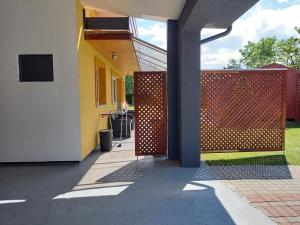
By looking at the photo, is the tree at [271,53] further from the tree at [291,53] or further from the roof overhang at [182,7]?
the roof overhang at [182,7]

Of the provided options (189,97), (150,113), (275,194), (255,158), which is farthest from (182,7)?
(255,158)

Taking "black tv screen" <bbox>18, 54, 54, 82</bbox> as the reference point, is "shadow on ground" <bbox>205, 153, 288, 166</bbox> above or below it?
below

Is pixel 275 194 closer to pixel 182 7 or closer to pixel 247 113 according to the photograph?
pixel 247 113

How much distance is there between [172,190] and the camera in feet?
19.3

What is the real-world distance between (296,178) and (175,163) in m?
3.20

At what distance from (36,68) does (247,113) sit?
677 centimetres

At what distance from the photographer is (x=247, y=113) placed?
9.30 m

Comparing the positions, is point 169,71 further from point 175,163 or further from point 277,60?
point 277,60

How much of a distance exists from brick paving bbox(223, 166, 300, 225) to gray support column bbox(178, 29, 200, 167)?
4.87 feet

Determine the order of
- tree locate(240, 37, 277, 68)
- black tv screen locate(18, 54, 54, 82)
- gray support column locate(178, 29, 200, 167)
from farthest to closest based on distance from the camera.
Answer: tree locate(240, 37, 277, 68) < black tv screen locate(18, 54, 54, 82) < gray support column locate(178, 29, 200, 167)

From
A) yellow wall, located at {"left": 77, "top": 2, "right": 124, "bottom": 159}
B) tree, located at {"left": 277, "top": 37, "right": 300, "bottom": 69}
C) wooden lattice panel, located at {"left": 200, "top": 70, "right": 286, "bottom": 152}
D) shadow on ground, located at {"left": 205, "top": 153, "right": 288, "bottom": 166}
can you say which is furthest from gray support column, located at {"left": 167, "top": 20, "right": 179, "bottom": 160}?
tree, located at {"left": 277, "top": 37, "right": 300, "bottom": 69}

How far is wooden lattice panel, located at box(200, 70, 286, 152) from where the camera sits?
908cm

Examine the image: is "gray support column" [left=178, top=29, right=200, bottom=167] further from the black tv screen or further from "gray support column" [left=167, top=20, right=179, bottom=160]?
the black tv screen

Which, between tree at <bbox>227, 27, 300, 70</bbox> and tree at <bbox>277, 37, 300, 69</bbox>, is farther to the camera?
tree at <bbox>227, 27, 300, 70</bbox>
